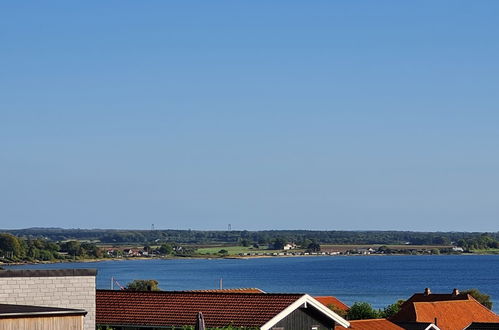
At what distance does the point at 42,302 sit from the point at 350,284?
15975 centimetres

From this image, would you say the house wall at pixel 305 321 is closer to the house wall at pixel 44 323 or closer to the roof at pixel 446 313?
the house wall at pixel 44 323

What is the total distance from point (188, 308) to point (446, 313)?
3365cm

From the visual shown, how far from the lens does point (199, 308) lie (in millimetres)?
33312

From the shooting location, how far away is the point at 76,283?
26766mm

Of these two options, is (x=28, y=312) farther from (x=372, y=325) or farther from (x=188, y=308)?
(x=372, y=325)

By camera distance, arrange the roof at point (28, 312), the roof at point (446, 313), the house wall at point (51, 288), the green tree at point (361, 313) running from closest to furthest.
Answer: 1. the roof at point (28, 312)
2. the house wall at point (51, 288)
3. the roof at point (446, 313)
4. the green tree at point (361, 313)

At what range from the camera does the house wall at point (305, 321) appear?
3259 centimetres

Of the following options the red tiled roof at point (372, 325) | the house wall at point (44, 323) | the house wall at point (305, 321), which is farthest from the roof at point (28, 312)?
the red tiled roof at point (372, 325)

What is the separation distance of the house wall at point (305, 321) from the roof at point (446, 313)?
25.9 m

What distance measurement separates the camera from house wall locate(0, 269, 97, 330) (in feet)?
86.3

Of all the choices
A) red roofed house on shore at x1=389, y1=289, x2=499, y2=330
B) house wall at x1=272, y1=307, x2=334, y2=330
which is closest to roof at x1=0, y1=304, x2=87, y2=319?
house wall at x1=272, y1=307, x2=334, y2=330

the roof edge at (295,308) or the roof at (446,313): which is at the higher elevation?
the roof edge at (295,308)

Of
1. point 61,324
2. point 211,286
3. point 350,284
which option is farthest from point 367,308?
point 350,284

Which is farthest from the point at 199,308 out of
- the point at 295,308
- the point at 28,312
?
the point at 28,312
